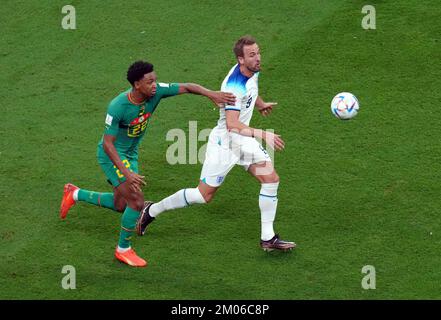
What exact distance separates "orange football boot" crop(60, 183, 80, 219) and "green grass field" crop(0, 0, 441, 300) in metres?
0.14

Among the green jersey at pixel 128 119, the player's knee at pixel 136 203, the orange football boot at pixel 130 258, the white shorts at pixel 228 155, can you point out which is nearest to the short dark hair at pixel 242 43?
the green jersey at pixel 128 119

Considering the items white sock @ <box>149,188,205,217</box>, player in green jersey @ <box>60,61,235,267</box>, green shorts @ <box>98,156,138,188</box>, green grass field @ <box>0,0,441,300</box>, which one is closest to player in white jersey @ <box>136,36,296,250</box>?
white sock @ <box>149,188,205,217</box>

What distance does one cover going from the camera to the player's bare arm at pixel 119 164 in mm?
10102

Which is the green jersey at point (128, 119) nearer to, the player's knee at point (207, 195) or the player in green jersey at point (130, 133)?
the player in green jersey at point (130, 133)

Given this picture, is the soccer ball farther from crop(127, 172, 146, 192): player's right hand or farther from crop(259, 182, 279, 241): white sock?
crop(127, 172, 146, 192): player's right hand

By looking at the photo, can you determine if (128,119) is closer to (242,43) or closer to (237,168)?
(242,43)

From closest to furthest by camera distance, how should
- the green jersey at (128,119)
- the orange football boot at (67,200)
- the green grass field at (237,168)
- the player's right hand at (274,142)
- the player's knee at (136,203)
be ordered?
the player's right hand at (274,142), the green jersey at (128,119), the green grass field at (237,168), the player's knee at (136,203), the orange football boot at (67,200)

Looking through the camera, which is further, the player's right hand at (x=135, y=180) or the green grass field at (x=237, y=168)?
the green grass field at (x=237, y=168)

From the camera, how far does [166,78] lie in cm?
1402

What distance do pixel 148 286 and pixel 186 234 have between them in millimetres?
1088

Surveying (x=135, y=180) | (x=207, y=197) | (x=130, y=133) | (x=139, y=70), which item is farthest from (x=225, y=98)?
(x=135, y=180)

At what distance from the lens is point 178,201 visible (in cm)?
1098

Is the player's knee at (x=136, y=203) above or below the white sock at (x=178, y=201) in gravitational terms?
below

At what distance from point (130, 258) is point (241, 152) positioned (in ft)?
5.44
